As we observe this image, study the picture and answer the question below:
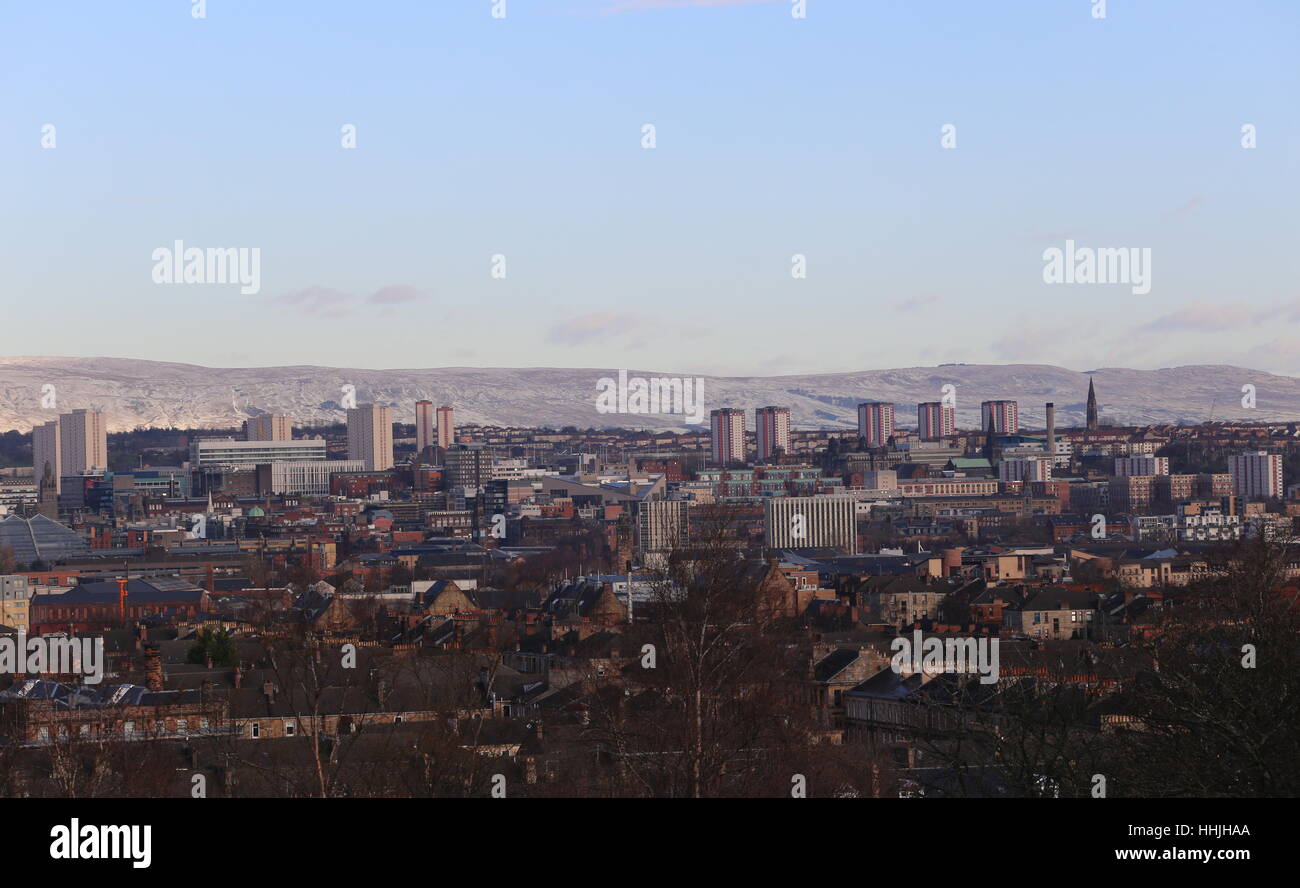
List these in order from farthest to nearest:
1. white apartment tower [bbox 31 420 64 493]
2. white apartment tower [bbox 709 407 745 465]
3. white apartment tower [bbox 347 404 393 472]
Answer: white apartment tower [bbox 347 404 393 472], white apartment tower [bbox 709 407 745 465], white apartment tower [bbox 31 420 64 493]

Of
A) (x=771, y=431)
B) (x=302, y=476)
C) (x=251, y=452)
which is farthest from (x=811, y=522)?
(x=771, y=431)

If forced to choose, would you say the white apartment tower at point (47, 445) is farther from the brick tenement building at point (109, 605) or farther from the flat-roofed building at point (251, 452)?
the brick tenement building at point (109, 605)

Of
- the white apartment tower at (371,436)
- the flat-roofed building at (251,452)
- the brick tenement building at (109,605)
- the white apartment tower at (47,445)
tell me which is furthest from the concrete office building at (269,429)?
the brick tenement building at (109,605)

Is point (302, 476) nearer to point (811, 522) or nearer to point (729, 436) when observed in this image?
point (729, 436)

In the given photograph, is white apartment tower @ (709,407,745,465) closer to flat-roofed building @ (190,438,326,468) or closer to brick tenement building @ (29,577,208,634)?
flat-roofed building @ (190,438,326,468)

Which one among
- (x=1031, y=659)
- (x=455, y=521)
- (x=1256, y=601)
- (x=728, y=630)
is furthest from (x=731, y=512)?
(x=455, y=521)

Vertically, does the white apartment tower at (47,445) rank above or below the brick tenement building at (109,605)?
above

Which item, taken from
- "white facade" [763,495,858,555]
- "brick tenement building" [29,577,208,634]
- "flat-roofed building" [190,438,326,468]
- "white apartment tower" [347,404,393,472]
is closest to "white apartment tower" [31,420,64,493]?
"flat-roofed building" [190,438,326,468]
